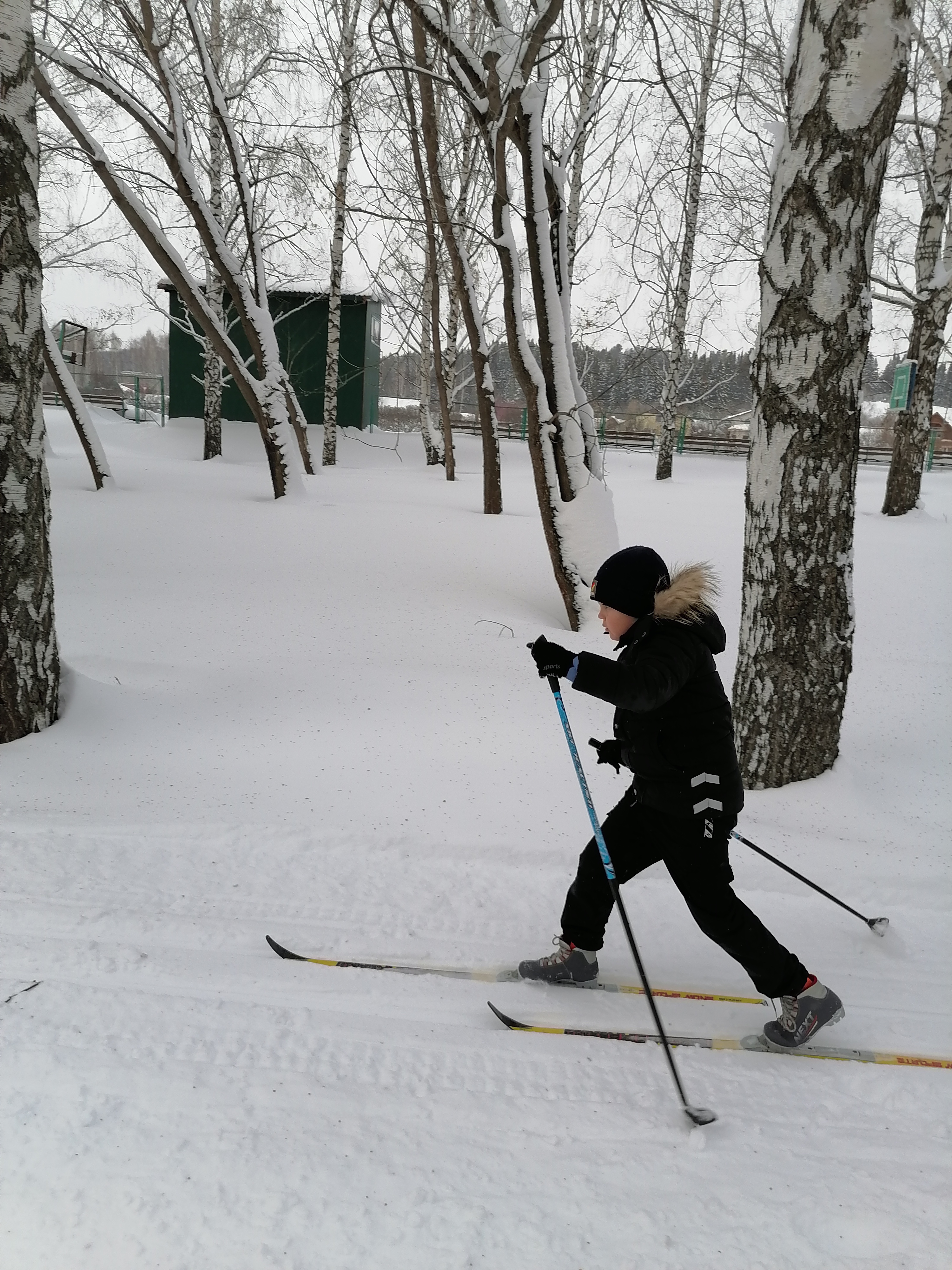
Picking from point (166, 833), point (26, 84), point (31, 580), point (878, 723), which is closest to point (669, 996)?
point (166, 833)

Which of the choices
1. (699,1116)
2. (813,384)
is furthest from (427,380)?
(699,1116)

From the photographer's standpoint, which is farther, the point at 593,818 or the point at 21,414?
the point at 21,414

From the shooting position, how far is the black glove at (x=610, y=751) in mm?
2854

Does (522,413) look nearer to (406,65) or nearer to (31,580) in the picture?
(406,65)

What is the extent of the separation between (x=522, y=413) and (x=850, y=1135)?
30825 mm

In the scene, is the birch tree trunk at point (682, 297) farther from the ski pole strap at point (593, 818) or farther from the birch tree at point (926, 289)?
the ski pole strap at point (593, 818)

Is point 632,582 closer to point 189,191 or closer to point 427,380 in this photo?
point 189,191

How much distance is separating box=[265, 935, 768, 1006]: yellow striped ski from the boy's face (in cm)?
131

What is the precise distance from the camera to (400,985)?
2949mm

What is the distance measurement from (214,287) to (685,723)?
59.9ft

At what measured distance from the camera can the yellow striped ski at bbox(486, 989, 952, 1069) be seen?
268 centimetres

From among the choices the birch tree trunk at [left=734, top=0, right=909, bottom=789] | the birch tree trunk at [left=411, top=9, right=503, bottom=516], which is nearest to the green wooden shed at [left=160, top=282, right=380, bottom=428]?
the birch tree trunk at [left=411, top=9, right=503, bottom=516]

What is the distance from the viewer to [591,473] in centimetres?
770

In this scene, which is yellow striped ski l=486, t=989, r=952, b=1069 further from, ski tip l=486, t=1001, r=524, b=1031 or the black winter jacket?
the black winter jacket
